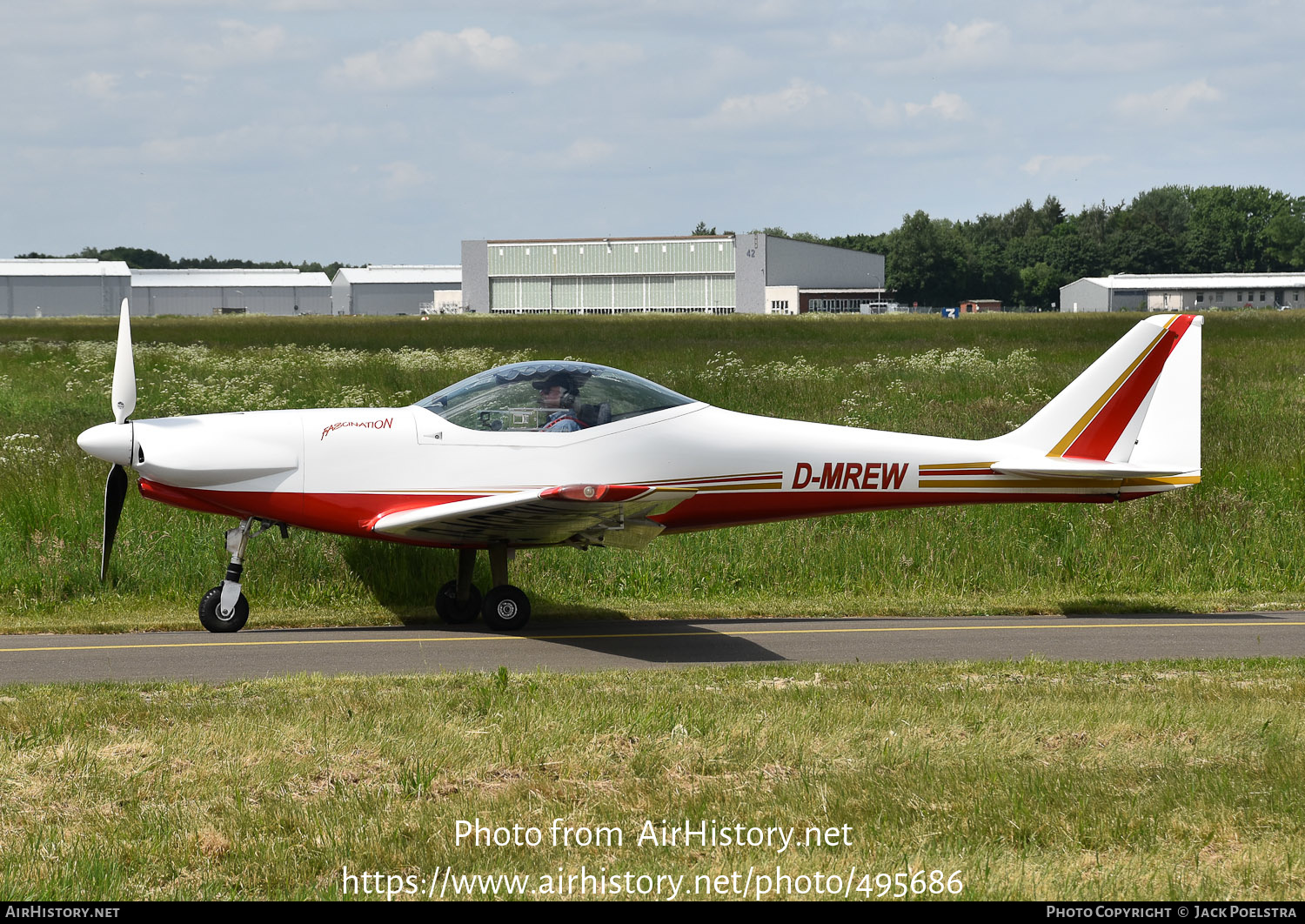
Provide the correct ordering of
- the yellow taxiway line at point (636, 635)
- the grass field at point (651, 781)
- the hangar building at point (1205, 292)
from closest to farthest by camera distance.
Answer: the grass field at point (651, 781), the yellow taxiway line at point (636, 635), the hangar building at point (1205, 292)

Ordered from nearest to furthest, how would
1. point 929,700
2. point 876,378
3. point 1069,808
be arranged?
point 1069,808 → point 929,700 → point 876,378

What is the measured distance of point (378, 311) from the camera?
128500 mm

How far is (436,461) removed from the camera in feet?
33.0

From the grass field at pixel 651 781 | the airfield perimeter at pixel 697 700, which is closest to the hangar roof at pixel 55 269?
the airfield perimeter at pixel 697 700

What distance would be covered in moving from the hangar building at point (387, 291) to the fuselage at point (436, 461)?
119 metres

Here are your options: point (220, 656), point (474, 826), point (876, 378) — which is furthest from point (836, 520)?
point (876, 378)

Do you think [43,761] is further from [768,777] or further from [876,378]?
[876,378]

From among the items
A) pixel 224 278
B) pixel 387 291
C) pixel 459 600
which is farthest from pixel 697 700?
pixel 224 278

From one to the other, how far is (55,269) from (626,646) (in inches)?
4948

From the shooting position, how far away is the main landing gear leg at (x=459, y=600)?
1094 centimetres

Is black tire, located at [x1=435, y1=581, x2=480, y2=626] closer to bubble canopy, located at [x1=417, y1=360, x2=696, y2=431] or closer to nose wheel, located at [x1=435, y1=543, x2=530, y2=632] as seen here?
nose wheel, located at [x1=435, y1=543, x2=530, y2=632]

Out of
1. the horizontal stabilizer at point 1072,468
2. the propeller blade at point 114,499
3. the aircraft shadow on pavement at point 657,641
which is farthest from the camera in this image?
the horizontal stabilizer at point 1072,468

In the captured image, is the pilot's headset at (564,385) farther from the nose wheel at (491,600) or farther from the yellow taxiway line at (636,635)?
the yellow taxiway line at (636,635)
